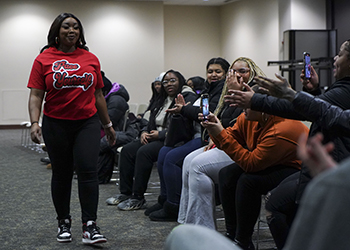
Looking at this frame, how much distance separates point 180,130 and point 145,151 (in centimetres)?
49

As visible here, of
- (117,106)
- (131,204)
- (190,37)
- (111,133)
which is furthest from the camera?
(190,37)

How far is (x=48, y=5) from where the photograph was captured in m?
11.8

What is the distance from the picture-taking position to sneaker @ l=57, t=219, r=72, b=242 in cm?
270

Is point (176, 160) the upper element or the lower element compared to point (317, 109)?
lower

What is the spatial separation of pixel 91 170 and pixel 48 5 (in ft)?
33.2

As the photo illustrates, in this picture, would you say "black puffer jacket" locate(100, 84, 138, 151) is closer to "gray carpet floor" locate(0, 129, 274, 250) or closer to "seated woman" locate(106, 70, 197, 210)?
"gray carpet floor" locate(0, 129, 274, 250)

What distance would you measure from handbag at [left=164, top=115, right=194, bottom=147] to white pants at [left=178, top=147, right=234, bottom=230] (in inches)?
22.3

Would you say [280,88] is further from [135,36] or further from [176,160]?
[135,36]

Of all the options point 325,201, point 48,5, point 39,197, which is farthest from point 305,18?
point 325,201

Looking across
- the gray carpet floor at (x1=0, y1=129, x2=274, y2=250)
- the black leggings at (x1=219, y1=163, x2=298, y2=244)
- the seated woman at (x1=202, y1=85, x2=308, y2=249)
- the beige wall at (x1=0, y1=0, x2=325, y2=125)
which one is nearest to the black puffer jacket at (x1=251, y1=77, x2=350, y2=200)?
the seated woman at (x1=202, y1=85, x2=308, y2=249)

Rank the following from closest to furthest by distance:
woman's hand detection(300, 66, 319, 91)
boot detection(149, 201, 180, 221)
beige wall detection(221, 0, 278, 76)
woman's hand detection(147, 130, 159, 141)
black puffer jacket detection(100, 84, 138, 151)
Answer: woman's hand detection(300, 66, 319, 91) < boot detection(149, 201, 180, 221) < woman's hand detection(147, 130, 159, 141) < black puffer jacket detection(100, 84, 138, 151) < beige wall detection(221, 0, 278, 76)

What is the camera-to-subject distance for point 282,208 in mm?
1979

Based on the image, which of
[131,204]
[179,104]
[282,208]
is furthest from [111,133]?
[282,208]

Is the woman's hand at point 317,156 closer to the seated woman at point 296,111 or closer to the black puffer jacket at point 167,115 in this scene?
the seated woman at point 296,111
